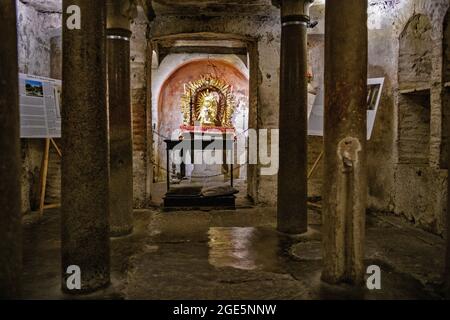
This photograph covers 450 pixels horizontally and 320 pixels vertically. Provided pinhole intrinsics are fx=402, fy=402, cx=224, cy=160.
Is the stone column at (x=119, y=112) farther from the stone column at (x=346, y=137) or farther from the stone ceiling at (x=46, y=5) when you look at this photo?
the stone column at (x=346, y=137)

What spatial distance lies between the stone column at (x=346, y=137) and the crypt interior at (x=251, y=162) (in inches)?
0.5

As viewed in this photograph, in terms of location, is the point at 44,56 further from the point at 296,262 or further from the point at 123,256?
the point at 296,262

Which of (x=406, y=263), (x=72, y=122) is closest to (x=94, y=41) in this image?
(x=72, y=122)

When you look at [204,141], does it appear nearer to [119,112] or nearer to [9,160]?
[119,112]

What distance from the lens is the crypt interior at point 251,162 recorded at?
3.34 metres

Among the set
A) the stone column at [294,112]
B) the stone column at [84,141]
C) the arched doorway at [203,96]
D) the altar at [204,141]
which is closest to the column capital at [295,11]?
the stone column at [294,112]

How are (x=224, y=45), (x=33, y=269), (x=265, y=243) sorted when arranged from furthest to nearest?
(x=224, y=45) < (x=265, y=243) < (x=33, y=269)

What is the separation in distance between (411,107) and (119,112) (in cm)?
452

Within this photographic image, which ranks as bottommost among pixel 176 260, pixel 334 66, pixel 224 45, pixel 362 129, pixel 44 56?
pixel 176 260

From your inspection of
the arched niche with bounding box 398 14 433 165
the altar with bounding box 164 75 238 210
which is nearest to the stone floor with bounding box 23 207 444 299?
the arched niche with bounding box 398 14 433 165

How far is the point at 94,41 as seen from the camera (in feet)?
11.0

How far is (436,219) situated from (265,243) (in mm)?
2430

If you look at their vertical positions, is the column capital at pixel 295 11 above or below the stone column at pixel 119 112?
above

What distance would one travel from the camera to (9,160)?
9.05ft
